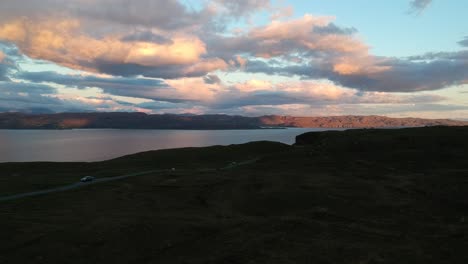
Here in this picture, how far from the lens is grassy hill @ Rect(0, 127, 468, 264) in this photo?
2541 cm

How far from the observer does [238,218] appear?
118 feet

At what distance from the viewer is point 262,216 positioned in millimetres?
38719

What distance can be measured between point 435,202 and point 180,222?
1149 inches

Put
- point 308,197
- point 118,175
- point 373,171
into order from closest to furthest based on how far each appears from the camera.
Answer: point 308,197, point 373,171, point 118,175

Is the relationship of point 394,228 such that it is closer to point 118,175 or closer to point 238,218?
point 238,218

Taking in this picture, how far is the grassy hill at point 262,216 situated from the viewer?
25406 millimetres

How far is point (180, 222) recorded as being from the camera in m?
33.4

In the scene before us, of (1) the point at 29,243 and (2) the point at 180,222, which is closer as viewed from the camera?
→ (1) the point at 29,243

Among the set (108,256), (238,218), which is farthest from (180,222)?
(108,256)

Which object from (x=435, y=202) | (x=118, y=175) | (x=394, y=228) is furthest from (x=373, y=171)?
(x=118, y=175)

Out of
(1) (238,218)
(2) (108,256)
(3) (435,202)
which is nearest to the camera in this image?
(2) (108,256)

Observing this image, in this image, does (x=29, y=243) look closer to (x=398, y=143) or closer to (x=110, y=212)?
(x=110, y=212)

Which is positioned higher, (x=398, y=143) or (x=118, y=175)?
(x=398, y=143)

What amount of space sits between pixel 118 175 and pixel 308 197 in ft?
146
